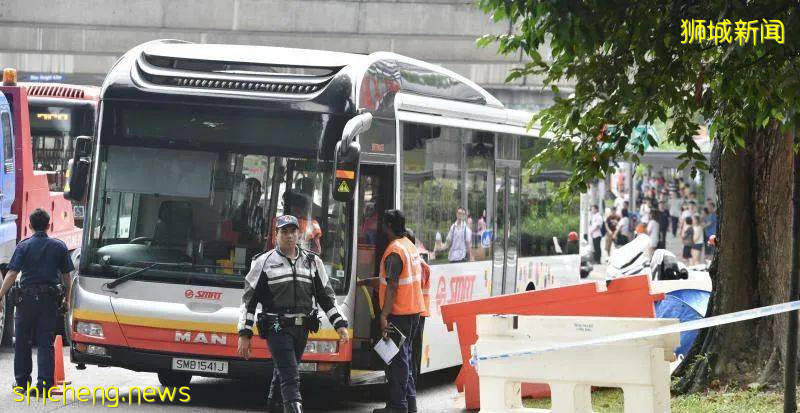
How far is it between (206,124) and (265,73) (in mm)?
665

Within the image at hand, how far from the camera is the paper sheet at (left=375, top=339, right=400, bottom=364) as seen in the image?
11602 mm

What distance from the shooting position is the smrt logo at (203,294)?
11680 mm

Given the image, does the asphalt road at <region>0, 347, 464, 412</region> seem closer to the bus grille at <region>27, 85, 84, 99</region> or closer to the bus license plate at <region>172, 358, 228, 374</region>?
the bus license plate at <region>172, 358, 228, 374</region>

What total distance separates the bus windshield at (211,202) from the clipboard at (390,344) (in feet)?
1.94

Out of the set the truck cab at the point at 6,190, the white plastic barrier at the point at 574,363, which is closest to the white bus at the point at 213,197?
the white plastic barrier at the point at 574,363

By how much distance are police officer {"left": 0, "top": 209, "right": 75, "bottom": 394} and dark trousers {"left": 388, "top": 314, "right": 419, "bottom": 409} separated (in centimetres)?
291

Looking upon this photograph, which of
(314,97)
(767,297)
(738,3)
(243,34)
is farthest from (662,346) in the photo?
(243,34)

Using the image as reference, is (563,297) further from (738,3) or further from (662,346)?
(738,3)

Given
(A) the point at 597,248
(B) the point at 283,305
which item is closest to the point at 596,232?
(A) the point at 597,248

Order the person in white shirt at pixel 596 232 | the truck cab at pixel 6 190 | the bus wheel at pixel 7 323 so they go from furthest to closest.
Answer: the person in white shirt at pixel 596 232 < the bus wheel at pixel 7 323 < the truck cab at pixel 6 190

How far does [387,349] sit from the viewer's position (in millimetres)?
11641

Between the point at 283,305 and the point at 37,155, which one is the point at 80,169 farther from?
the point at 37,155

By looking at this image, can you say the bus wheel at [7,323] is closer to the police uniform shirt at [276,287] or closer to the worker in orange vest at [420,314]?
the worker in orange vest at [420,314]

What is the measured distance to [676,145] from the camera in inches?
420
